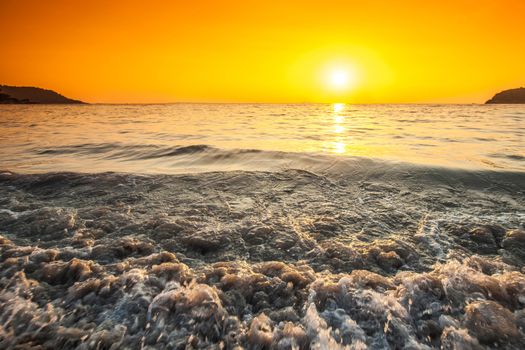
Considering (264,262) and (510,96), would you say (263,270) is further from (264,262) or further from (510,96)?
(510,96)

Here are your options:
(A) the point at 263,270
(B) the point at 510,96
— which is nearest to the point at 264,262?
(A) the point at 263,270

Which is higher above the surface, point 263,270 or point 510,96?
point 510,96

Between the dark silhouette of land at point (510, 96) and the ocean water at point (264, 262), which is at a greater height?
the dark silhouette of land at point (510, 96)

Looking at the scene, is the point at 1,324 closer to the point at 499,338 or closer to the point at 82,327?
the point at 82,327

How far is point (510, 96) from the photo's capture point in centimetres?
18788

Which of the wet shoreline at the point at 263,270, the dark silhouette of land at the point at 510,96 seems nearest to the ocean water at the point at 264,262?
the wet shoreline at the point at 263,270

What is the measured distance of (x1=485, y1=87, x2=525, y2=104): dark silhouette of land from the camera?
600 feet

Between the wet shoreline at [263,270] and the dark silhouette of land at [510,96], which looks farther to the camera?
the dark silhouette of land at [510,96]

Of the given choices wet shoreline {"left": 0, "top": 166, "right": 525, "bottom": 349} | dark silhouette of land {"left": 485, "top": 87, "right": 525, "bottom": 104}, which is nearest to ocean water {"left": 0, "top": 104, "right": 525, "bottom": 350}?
wet shoreline {"left": 0, "top": 166, "right": 525, "bottom": 349}

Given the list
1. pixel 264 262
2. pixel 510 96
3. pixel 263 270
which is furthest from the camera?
pixel 510 96

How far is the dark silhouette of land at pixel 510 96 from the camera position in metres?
183

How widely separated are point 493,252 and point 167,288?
138 inches

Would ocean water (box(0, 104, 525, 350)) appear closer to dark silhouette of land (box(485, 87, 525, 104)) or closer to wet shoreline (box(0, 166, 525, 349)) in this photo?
wet shoreline (box(0, 166, 525, 349))

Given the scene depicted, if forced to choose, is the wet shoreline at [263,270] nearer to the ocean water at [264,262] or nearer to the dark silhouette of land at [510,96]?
the ocean water at [264,262]
